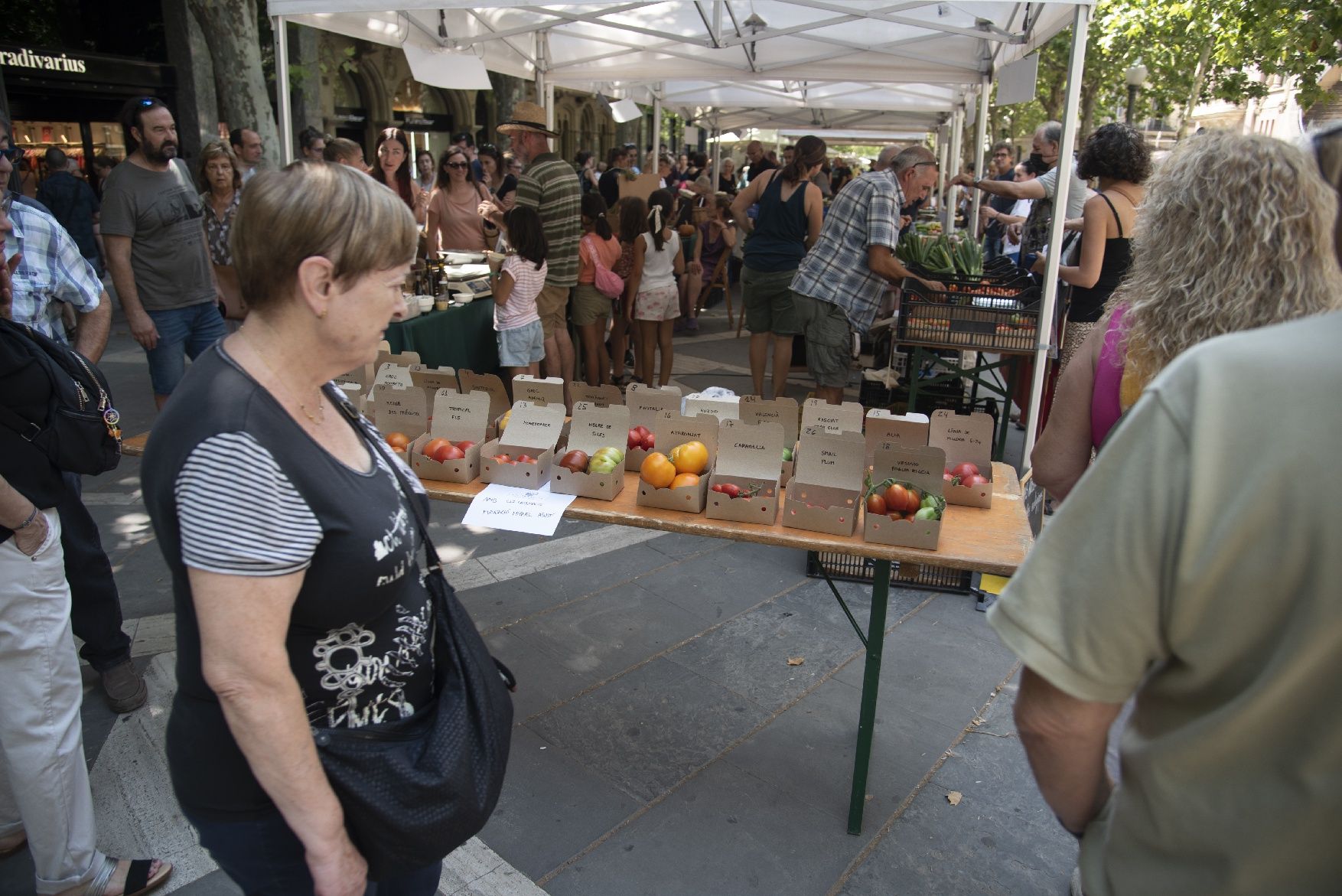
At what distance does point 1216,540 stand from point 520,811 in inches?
94.3

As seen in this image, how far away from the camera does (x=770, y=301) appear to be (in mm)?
6547

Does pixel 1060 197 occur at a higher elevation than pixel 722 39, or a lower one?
lower

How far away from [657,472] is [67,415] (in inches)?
58.2

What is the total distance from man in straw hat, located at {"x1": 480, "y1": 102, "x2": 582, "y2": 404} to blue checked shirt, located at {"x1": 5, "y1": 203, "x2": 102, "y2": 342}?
342 cm

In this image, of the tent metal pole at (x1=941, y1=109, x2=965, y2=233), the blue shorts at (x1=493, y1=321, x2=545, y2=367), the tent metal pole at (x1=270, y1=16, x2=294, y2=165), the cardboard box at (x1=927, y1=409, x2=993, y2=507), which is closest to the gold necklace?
the cardboard box at (x1=927, y1=409, x2=993, y2=507)

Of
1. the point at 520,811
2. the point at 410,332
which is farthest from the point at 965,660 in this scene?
the point at 410,332

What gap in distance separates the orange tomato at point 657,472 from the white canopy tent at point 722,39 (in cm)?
262

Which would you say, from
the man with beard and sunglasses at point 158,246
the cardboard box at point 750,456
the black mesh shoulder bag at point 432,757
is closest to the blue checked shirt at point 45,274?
the man with beard and sunglasses at point 158,246

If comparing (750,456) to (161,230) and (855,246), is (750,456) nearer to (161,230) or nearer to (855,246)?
(855,246)

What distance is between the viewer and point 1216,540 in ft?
2.47

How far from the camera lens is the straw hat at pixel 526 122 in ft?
20.8

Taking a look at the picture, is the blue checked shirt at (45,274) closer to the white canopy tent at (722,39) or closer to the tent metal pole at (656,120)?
the white canopy tent at (722,39)

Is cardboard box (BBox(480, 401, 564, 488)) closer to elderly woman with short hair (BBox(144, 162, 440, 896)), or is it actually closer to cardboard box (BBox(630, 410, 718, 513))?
cardboard box (BBox(630, 410, 718, 513))

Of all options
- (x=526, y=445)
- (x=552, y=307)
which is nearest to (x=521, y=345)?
(x=552, y=307)
